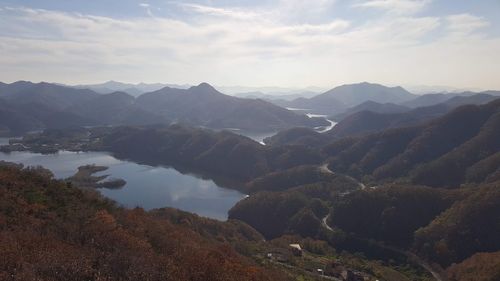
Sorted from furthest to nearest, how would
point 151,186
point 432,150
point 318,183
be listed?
1. point 432,150
2. point 151,186
3. point 318,183

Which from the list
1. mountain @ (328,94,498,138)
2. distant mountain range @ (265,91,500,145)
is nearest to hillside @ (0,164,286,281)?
distant mountain range @ (265,91,500,145)

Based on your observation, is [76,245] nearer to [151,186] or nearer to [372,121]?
[151,186]

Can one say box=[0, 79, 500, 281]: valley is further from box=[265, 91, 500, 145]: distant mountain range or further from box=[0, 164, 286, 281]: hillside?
box=[0, 164, 286, 281]: hillside

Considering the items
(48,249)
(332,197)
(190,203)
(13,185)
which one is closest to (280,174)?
(332,197)

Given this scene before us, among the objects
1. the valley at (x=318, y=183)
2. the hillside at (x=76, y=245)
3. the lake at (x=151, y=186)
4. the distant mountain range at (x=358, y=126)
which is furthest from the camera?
the distant mountain range at (x=358, y=126)

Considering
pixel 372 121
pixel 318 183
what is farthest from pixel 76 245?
pixel 372 121

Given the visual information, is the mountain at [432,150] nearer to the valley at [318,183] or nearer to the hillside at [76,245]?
the valley at [318,183]

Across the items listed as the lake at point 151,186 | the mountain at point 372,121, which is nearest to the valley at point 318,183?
the lake at point 151,186

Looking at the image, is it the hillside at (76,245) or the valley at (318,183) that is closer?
the hillside at (76,245)

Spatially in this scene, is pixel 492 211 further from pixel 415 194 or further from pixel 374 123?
pixel 374 123
